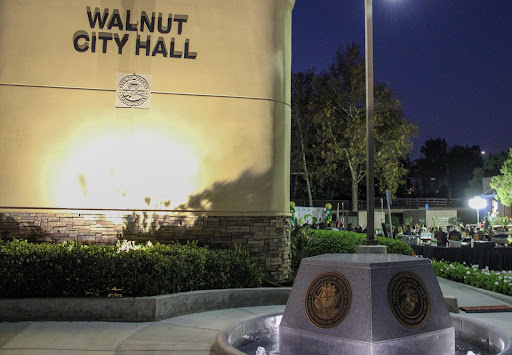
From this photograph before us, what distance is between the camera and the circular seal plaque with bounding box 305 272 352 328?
5742 millimetres

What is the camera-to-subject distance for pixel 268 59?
36.2 feet

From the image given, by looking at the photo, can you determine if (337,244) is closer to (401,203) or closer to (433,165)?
(401,203)

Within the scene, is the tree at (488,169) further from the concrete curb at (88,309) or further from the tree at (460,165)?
the concrete curb at (88,309)

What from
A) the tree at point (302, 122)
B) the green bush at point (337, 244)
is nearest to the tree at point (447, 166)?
the tree at point (302, 122)

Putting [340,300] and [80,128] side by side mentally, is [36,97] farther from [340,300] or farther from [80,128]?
[340,300]

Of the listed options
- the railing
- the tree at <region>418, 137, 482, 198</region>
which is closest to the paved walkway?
the railing

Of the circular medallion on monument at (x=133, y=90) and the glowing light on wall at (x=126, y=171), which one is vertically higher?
the circular medallion on monument at (x=133, y=90)

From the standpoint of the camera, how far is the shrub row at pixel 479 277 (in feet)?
38.4

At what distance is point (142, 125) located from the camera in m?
10.4

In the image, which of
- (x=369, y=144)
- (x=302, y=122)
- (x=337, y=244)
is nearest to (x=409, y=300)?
(x=369, y=144)

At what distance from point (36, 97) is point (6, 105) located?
1.90 feet

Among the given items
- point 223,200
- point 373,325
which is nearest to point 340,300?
point 373,325

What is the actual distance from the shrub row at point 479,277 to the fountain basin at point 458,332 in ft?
16.1

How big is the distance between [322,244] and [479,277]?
13.8 ft
